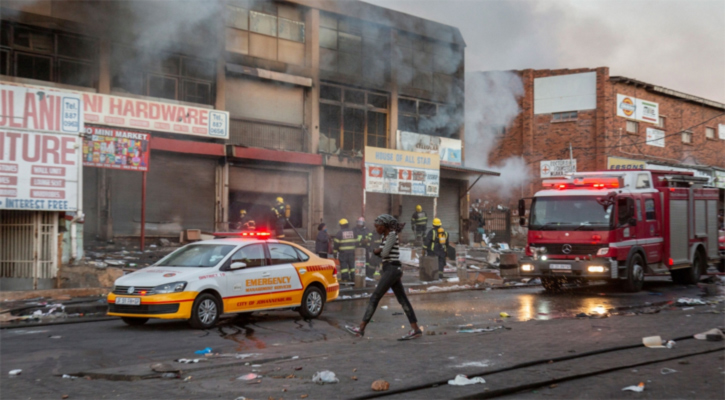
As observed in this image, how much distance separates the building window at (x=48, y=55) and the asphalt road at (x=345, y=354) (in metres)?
13.5

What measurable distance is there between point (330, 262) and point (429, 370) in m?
5.82

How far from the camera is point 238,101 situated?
83.1 ft

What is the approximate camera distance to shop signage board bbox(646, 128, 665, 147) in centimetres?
3931

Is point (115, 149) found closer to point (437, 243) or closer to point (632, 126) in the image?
point (437, 243)

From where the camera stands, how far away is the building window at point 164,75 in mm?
22500

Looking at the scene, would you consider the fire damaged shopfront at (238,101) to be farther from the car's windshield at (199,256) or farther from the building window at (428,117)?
the car's windshield at (199,256)

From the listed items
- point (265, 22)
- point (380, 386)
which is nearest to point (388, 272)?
point (380, 386)

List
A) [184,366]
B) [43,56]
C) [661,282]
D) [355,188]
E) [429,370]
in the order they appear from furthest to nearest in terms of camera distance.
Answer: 1. [355,188]
2. [43,56]
3. [661,282]
4. [184,366]
5. [429,370]

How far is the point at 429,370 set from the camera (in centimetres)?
621

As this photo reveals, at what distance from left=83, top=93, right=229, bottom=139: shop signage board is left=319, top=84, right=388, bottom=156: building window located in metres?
5.44

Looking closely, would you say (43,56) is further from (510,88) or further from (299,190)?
(510,88)

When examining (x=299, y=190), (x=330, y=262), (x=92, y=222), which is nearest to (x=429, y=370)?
(x=330, y=262)

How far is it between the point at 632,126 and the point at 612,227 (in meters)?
26.1

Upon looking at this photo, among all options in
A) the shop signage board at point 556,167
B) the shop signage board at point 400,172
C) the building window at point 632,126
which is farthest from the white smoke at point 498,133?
the shop signage board at point 400,172
